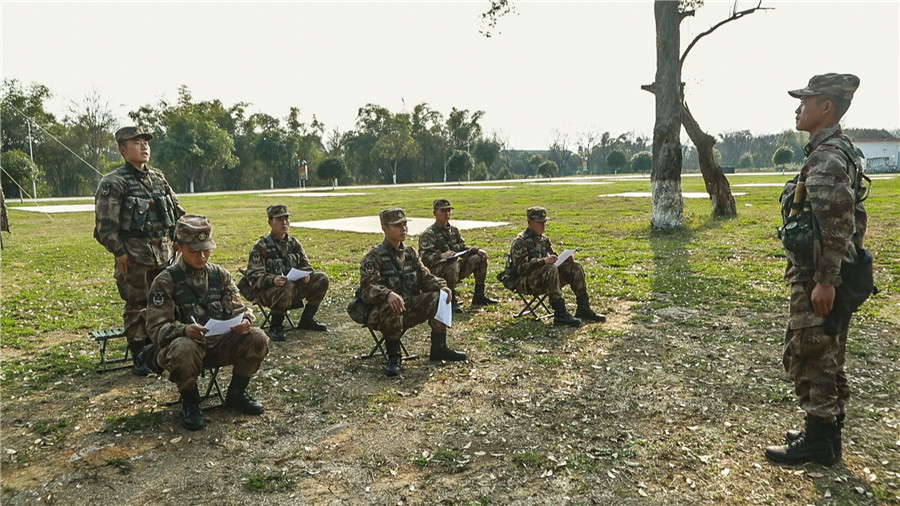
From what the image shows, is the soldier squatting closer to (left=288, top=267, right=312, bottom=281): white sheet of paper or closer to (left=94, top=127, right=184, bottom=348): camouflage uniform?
(left=94, top=127, right=184, bottom=348): camouflage uniform

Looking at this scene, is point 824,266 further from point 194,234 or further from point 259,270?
point 259,270

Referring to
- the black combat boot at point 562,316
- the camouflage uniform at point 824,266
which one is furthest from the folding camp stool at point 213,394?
the camouflage uniform at point 824,266

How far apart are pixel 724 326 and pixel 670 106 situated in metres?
10.3

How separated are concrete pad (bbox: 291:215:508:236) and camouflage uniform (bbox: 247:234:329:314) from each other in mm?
9618

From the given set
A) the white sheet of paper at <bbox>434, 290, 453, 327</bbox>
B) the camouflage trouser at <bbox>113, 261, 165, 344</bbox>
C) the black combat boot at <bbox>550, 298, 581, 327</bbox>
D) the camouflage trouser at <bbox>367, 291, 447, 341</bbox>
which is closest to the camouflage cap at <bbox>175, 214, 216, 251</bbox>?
the camouflage trouser at <bbox>113, 261, 165, 344</bbox>

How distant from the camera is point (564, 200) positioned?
31.2m

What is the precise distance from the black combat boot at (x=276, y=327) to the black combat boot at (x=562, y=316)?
11.1ft

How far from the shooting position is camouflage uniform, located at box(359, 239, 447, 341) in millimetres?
6316

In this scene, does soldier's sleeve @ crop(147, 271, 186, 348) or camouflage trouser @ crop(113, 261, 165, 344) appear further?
camouflage trouser @ crop(113, 261, 165, 344)

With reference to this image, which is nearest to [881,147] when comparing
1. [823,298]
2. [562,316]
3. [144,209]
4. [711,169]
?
[711,169]

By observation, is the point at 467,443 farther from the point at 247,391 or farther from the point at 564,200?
the point at 564,200

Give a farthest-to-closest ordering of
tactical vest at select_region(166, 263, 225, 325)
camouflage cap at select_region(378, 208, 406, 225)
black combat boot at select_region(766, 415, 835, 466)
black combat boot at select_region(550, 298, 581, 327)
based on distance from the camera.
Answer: black combat boot at select_region(550, 298, 581, 327) → camouflage cap at select_region(378, 208, 406, 225) → tactical vest at select_region(166, 263, 225, 325) → black combat boot at select_region(766, 415, 835, 466)

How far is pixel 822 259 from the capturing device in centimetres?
400

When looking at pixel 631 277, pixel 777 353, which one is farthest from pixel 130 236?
pixel 631 277
